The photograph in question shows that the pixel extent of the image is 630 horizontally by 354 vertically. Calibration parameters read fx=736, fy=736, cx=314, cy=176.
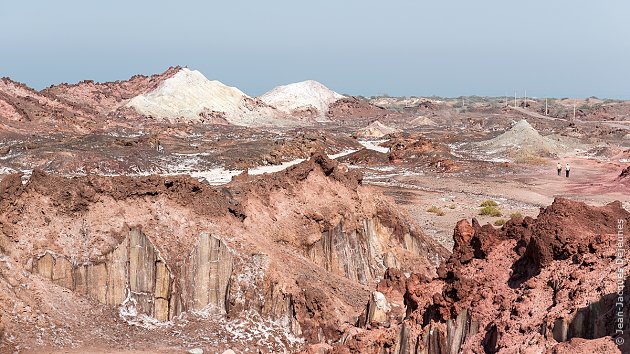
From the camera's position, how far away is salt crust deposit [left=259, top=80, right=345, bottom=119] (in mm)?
151625

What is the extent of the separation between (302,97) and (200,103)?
4023 cm

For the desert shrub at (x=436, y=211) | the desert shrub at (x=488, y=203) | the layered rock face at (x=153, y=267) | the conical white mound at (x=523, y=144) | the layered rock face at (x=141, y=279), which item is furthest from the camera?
the conical white mound at (x=523, y=144)

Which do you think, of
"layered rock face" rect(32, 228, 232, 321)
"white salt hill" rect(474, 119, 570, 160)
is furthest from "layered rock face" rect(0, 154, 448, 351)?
"white salt hill" rect(474, 119, 570, 160)

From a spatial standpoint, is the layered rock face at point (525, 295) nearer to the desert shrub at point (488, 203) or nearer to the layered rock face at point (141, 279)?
the layered rock face at point (141, 279)

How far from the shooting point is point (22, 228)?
17297 millimetres

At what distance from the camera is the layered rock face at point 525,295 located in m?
9.99

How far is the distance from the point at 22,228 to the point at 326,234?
8.27 metres

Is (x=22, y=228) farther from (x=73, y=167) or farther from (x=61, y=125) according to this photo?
(x=61, y=125)

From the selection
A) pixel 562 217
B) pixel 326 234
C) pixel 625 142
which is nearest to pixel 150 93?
pixel 625 142

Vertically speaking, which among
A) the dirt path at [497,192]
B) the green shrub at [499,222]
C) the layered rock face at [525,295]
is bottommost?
the dirt path at [497,192]

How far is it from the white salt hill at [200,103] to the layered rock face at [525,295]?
102m

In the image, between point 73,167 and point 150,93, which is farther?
point 150,93

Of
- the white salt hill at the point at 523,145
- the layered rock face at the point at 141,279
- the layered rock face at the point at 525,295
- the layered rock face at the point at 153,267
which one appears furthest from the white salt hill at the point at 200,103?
the layered rock face at the point at 525,295

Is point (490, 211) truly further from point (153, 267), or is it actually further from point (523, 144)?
point (523, 144)
